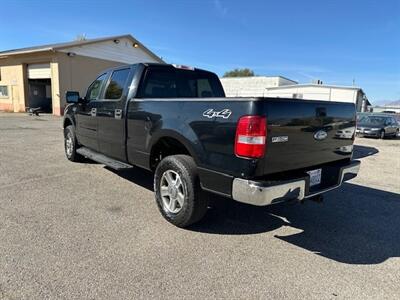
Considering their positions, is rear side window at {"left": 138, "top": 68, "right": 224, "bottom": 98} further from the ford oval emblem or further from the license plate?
the license plate

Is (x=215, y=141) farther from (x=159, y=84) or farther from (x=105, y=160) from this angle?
(x=105, y=160)

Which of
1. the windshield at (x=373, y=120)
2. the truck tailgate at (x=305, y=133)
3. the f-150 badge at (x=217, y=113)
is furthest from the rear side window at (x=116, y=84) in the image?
the windshield at (x=373, y=120)

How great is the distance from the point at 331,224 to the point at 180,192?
2.08 meters

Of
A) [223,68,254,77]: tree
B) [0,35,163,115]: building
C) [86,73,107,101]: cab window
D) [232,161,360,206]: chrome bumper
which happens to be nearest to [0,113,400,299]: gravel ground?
[232,161,360,206]: chrome bumper

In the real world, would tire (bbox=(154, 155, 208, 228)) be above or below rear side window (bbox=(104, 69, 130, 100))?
below

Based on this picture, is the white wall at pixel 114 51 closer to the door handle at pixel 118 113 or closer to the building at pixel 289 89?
the building at pixel 289 89

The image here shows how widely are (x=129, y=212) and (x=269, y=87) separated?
35.8 meters

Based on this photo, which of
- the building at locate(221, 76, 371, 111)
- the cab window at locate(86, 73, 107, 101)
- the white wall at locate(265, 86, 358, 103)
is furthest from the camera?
the white wall at locate(265, 86, 358, 103)

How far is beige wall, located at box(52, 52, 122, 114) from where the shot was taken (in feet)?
74.7

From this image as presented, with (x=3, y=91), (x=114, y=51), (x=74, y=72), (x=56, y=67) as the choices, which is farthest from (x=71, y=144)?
(x=3, y=91)

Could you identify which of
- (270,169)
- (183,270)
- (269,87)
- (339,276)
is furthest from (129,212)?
(269,87)

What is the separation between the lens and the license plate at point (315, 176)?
3.63 m

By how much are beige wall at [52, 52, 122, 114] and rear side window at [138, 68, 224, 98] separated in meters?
19.8

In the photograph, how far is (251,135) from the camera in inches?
118
